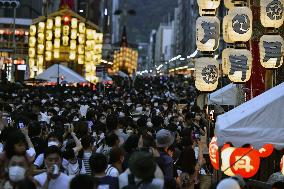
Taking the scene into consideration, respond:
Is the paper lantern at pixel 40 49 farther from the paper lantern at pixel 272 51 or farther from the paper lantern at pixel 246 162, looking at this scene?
the paper lantern at pixel 246 162

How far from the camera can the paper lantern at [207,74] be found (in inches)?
737

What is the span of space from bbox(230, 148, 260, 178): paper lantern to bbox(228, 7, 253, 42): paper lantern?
7081 mm

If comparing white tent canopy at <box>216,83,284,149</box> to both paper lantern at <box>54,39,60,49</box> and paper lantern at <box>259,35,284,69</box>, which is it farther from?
paper lantern at <box>54,39,60,49</box>

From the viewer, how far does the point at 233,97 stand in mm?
21250

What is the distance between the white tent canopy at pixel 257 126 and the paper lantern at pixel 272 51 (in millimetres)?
6752

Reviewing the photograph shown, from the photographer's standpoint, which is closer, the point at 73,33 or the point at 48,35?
the point at 48,35

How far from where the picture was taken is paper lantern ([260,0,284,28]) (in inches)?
615

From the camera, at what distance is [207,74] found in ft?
61.7

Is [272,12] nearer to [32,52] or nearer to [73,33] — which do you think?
[73,33]

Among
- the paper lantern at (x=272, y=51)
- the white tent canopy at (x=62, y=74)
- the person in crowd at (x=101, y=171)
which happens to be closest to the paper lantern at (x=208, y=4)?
the paper lantern at (x=272, y=51)

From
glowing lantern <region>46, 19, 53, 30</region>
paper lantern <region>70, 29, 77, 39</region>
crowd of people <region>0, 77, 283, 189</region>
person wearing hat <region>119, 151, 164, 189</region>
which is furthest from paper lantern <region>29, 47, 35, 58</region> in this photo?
person wearing hat <region>119, 151, 164, 189</region>

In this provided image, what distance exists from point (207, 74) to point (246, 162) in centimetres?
926

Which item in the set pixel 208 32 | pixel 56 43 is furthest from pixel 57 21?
pixel 208 32

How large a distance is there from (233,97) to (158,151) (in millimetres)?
13066
